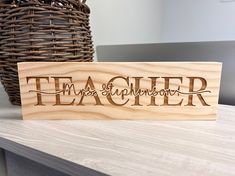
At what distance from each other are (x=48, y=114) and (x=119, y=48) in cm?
31

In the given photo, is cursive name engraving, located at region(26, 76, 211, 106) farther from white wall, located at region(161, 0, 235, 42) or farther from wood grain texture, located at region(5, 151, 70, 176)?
white wall, located at region(161, 0, 235, 42)

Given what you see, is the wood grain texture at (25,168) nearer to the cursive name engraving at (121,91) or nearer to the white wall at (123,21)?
the cursive name engraving at (121,91)

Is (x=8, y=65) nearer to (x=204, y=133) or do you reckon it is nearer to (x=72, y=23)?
(x=72, y=23)

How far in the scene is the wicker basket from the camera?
0.44 meters

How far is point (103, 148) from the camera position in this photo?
1.11 ft

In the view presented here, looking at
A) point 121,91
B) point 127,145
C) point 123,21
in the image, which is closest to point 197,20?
point 123,21

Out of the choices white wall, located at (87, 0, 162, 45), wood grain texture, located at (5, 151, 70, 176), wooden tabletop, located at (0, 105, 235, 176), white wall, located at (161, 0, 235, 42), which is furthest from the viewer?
white wall, located at (161, 0, 235, 42)

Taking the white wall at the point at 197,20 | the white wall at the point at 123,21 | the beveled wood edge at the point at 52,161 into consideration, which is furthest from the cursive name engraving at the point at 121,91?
the white wall at the point at 197,20

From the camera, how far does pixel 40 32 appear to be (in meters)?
0.45

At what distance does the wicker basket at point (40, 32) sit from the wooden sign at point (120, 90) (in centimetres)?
4

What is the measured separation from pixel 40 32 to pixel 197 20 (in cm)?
166

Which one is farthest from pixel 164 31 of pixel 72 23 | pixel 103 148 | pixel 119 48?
pixel 103 148

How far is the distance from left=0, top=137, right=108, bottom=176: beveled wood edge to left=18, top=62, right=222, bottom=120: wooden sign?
10 cm

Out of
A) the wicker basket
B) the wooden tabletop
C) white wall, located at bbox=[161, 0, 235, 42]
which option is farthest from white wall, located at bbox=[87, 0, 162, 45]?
the wooden tabletop
